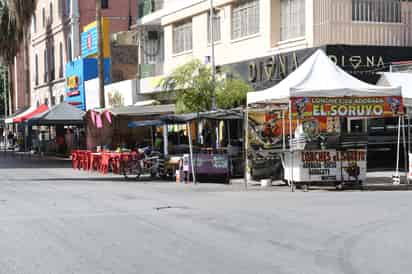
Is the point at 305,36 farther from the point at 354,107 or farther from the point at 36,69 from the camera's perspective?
the point at 36,69

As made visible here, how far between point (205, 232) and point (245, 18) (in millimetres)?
20681

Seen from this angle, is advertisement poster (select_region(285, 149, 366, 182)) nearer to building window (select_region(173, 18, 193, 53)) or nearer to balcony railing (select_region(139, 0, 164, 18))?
building window (select_region(173, 18, 193, 53))

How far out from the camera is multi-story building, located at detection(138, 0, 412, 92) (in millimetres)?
25688

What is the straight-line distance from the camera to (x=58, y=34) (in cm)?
5612

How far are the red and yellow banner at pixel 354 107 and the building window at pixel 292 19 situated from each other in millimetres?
7902

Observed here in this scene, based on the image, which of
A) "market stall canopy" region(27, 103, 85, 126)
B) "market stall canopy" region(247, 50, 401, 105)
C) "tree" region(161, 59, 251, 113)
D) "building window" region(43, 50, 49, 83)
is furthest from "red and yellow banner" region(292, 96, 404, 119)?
"building window" region(43, 50, 49, 83)

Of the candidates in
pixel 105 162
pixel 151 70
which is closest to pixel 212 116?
pixel 105 162

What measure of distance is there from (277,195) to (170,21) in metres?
20.7

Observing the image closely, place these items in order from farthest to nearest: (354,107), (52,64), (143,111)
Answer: (52,64) < (143,111) < (354,107)

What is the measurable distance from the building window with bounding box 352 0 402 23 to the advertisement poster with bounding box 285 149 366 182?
865 cm

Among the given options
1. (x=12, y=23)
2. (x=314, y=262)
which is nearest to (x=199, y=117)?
(x=314, y=262)

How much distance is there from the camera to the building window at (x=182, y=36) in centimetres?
3541

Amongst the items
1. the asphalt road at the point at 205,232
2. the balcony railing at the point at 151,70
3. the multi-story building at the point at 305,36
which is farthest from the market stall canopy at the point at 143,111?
the asphalt road at the point at 205,232

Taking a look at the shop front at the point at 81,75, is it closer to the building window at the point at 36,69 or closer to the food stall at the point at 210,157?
the building window at the point at 36,69
